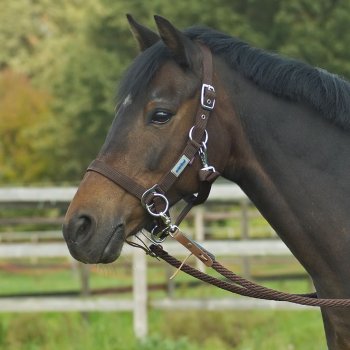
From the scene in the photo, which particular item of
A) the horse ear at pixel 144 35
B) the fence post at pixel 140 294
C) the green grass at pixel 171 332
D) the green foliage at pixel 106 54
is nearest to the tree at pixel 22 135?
the green foliage at pixel 106 54

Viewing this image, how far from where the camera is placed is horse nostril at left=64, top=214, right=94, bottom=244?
3.27 meters

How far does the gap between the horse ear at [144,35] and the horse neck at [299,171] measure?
387 millimetres

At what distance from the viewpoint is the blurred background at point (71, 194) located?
755cm

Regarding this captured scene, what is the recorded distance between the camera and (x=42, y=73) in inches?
1417

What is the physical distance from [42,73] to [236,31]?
17598 millimetres

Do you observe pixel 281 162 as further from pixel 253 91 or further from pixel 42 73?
pixel 42 73

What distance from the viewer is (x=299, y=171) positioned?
3502 millimetres

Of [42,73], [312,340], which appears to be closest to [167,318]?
[312,340]

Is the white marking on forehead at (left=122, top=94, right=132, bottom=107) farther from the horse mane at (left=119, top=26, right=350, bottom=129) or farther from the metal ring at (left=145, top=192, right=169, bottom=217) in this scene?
the metal ring at (left=145, top=192, right=169, bottom=217)

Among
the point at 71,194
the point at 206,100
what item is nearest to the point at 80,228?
the point at 206,100

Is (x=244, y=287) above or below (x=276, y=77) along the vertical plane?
below

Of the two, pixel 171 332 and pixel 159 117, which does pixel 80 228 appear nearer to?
pixel 159 117

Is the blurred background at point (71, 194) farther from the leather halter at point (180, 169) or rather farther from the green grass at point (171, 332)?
the leather halter at point (180, 169)

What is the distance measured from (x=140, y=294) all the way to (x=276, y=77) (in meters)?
4.29
